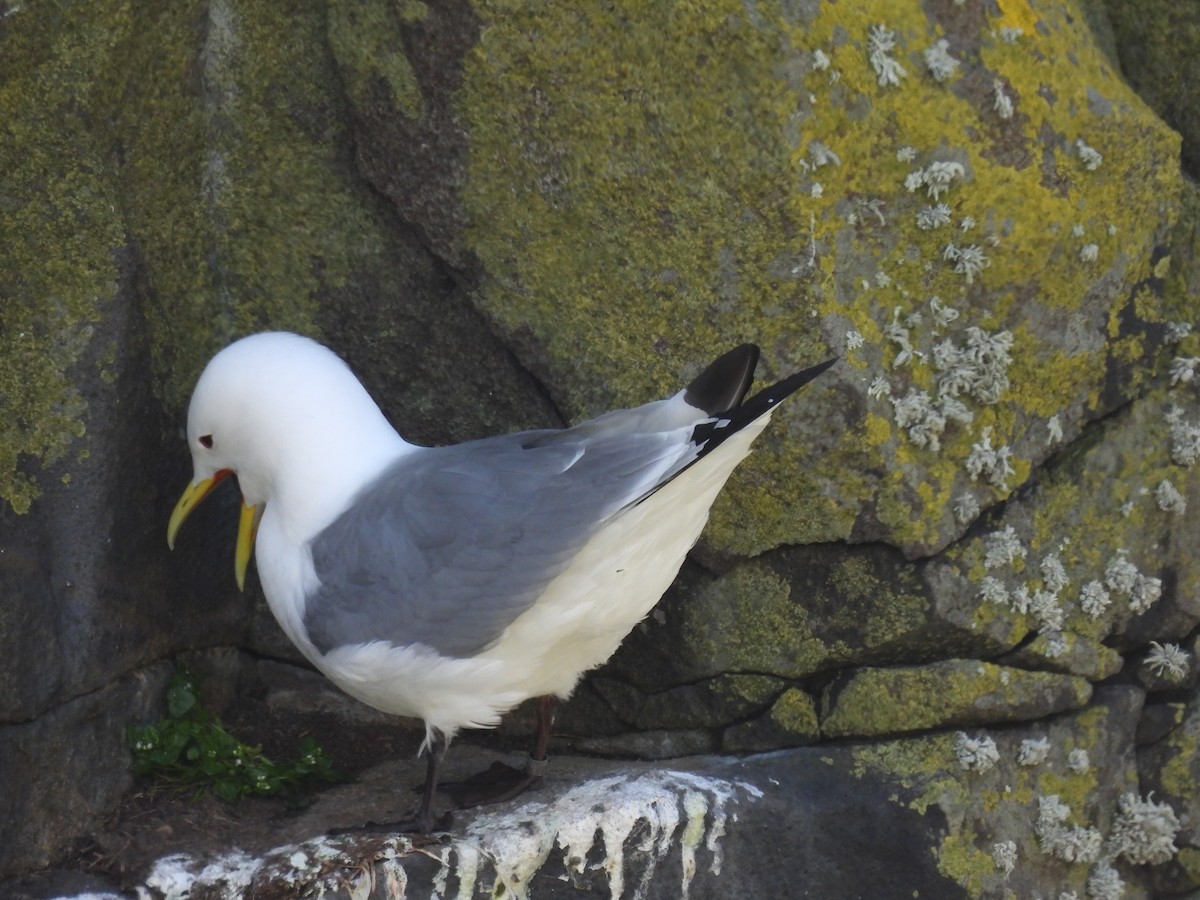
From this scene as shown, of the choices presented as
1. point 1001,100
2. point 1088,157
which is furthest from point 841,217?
point 1088,157

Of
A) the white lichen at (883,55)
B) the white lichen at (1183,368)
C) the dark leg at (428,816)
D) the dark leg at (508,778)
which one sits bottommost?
the white lichen at (1183,368)

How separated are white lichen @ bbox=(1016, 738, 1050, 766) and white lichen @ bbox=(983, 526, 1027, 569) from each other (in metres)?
0.38

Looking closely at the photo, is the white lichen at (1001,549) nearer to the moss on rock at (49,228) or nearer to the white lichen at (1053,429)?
the white lichen at (1053,429)

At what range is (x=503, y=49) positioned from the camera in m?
2.58

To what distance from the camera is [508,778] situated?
2.75 metres

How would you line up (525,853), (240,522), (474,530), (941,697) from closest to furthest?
(474,530), (525,853), (941,697), (240,522)

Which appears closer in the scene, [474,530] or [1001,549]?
[474,530]

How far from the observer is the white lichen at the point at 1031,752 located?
2664 mm

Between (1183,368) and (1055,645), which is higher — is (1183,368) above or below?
above

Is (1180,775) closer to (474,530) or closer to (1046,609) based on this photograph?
(1046,609)

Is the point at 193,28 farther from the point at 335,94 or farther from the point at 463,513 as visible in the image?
the point at 463,513

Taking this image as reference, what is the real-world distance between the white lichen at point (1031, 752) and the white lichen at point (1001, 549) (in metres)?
0.38

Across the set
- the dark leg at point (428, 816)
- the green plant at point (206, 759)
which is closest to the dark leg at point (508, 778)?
the dark leg at point (428, 816)

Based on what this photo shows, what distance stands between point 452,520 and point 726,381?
56 centimetres
